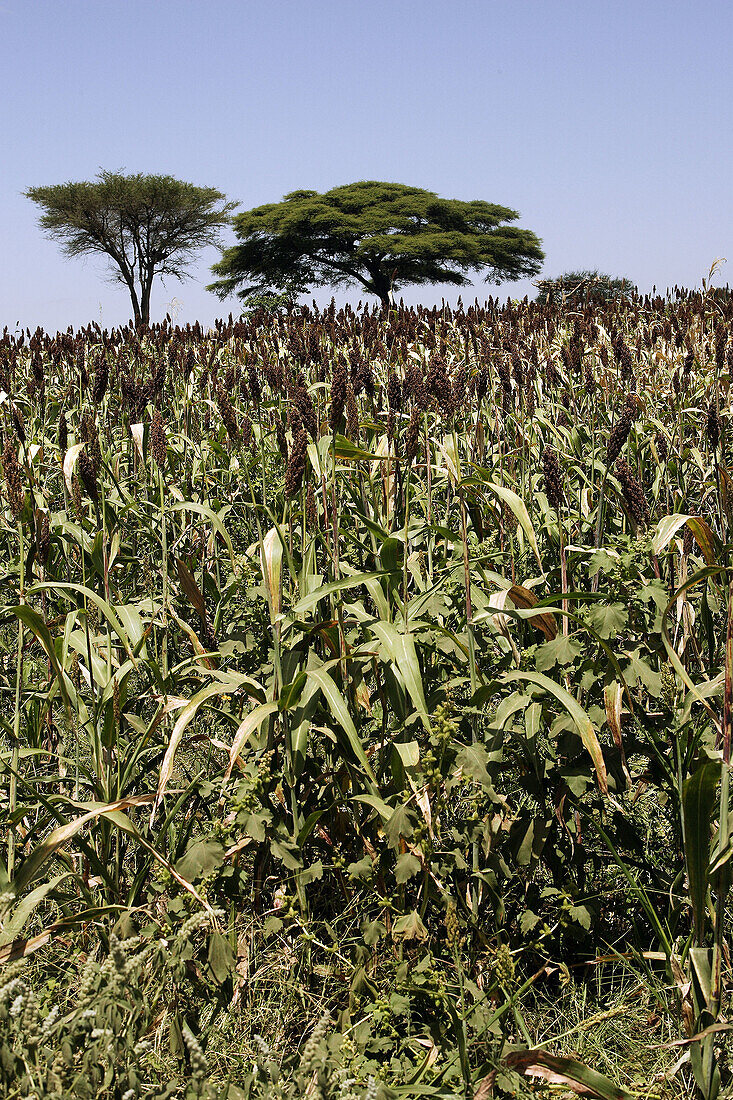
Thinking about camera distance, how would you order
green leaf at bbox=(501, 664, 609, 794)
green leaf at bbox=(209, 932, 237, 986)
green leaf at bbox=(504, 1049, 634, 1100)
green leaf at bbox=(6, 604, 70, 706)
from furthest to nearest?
1. green leaf at bbox=(6, 604, 70, 706)
2. green leaf at bbox=(501, 664, 609, 794)
3. green leaf at bbox=(209, 932, 237, 986)
4. green leaf at bbox=(504, 1049, 634, 1100)

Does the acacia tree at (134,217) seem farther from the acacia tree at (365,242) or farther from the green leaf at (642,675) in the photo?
the green leaf at (642,675)

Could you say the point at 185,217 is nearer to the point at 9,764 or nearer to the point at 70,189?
the point at 70,189

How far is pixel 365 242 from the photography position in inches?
1807

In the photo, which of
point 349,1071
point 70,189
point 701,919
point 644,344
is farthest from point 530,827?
point 70,189

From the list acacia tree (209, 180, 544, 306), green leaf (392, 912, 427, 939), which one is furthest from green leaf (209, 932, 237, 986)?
acacia tree (209, 180, 544, 306)

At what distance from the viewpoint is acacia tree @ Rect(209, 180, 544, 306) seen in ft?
152

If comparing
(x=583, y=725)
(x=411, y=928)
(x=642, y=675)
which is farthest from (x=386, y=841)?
(x=642, y=675)

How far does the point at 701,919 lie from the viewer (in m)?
1.67

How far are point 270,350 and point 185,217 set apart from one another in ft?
156

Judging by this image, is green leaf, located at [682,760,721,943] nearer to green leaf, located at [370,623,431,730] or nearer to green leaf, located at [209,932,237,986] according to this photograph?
green leaf, located at [370,623,431,730]

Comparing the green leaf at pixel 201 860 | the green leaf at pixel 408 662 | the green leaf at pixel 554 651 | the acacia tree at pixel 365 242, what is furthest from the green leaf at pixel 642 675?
the acacia tree at pixel 365 242

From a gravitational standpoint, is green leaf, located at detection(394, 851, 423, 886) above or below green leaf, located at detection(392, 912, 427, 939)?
above

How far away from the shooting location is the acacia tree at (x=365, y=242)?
1829 inches

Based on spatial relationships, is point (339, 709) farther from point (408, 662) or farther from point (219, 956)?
point (219, 956)
